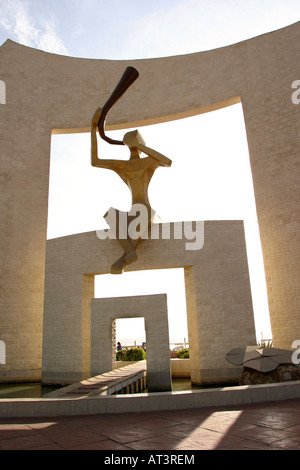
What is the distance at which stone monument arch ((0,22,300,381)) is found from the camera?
431 inches

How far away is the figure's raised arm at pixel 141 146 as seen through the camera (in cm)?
984

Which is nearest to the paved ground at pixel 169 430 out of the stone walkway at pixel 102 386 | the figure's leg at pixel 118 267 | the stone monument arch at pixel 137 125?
the stone walkway at pixel 102 386

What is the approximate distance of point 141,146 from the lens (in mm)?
10031

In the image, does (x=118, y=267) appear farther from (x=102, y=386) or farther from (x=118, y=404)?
(x=118, y=404)

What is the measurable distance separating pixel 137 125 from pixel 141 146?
441 centimetres

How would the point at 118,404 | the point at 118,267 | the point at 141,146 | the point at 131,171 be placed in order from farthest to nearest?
the point at 131,171 < the point at 141,146 < the point at 118,267 < the point at 118,404

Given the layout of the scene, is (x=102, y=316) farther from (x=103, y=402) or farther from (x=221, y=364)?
(x=103, y=402)

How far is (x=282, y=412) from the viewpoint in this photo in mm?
3961

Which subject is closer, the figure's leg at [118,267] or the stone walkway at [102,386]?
the stone walkway at [102,386]

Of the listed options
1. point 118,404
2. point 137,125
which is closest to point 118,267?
point 118,404

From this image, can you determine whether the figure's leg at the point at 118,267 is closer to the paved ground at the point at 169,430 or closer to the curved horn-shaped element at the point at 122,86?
the curved horn-shaped element at the point at 122,86

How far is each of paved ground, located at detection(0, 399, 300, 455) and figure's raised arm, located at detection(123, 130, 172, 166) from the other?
22.7 feet
